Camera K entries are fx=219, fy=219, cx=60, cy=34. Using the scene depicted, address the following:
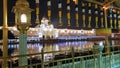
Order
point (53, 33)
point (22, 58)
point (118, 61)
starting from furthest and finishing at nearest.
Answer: point (53, 33) < point (118, 61) < point (22, 58)

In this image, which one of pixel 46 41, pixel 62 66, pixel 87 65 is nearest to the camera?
pixel 62 66

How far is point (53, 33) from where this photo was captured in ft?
176

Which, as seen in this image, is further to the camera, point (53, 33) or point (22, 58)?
point (53, 33)

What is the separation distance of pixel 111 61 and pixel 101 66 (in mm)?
1454

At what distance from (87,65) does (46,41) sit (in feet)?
172

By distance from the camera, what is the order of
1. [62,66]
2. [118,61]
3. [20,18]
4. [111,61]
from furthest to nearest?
1. [118,61]
2. [111,61]
3. [62,66]
4. [20,18]

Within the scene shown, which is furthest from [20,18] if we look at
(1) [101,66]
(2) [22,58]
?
(1) [101,66]

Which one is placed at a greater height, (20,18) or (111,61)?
(20,18)

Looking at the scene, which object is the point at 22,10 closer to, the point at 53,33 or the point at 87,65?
the point at 87,65

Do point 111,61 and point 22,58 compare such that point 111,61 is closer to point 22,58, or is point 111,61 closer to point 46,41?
point 22,58

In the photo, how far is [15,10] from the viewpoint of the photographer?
5496mm

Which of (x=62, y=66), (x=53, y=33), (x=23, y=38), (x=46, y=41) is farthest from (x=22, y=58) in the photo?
(x=46, y=41)

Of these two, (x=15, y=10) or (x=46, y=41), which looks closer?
(x=15, y=10)

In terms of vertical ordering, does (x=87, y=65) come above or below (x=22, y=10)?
below
